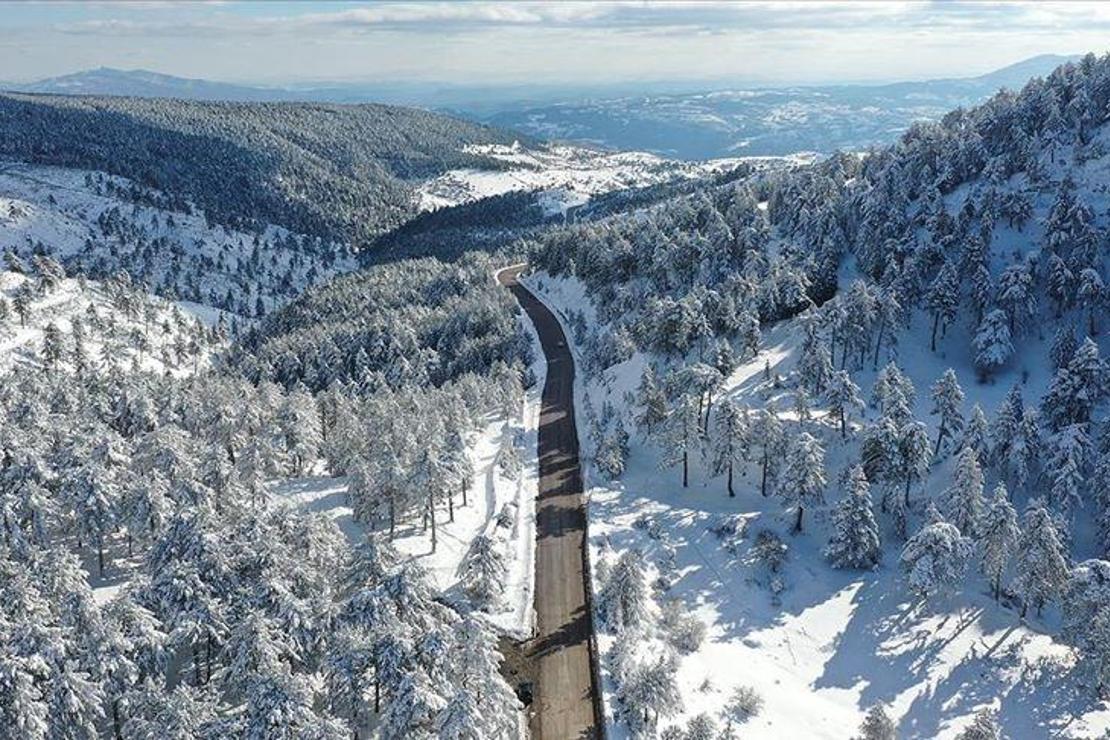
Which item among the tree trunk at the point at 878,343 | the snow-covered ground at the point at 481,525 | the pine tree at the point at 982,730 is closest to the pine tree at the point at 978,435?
the tree trunk at the point at 878,343

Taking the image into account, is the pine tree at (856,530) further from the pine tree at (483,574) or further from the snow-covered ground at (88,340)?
the snow-covered ground at (88,340)

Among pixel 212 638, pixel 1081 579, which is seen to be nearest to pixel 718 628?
pixel 1081 579

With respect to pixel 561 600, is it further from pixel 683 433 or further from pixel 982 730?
pixel 982 730

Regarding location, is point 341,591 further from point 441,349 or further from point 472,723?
point 441,349

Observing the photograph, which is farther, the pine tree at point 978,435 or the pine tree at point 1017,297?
the pine tree at point 1017,297

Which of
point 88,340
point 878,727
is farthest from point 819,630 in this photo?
point 88,340

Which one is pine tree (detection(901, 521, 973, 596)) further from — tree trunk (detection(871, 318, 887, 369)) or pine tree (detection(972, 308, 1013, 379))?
pine tree (detection(972, 308, 1013, 379))
